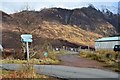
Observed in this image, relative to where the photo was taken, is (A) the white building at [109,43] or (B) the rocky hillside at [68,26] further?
(B) the rocky hillside at [68,26]

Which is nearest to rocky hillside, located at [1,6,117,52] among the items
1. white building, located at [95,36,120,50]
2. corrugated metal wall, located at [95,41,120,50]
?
corrugated metal wall, located at [95,41,120,50]

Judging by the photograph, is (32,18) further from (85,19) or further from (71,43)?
(85,19)

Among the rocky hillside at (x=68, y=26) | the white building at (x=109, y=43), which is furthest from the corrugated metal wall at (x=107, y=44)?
the rocky hillside at (x=68, y=26)

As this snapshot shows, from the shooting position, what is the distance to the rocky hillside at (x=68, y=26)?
7625 centimetres

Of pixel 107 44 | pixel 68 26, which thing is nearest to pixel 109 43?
pixel 107 44

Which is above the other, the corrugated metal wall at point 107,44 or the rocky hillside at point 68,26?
the rocky hillside at point 68,26

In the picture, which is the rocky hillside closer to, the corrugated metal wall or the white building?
the corrugated metal wall

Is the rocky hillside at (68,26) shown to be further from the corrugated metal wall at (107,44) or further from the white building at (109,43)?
the white building at (109,43)

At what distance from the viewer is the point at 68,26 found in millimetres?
97125

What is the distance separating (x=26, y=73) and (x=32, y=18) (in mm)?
36468

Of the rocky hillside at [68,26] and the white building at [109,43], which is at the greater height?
the rocky hillside at [68,26]

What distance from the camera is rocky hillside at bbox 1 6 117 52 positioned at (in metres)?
76.2

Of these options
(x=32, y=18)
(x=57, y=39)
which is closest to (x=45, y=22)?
(x=57, y=39)

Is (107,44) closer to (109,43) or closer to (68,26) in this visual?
(109,43)
